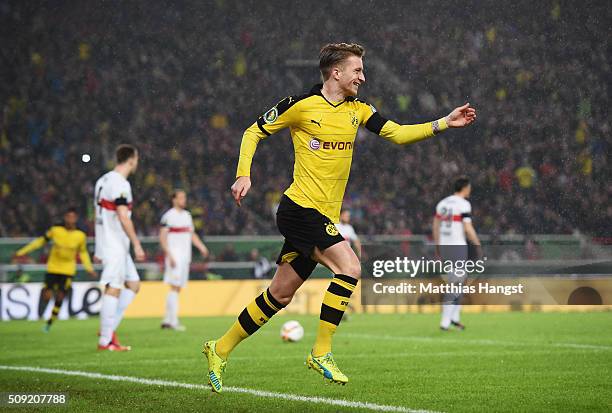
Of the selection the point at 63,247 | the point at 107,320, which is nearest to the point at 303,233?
the point at 107,320

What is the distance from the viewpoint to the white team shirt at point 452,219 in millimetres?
14618

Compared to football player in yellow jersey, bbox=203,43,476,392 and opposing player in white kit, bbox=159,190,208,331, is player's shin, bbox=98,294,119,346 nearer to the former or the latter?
opposing player in white kit, bbox=159,190,208,331

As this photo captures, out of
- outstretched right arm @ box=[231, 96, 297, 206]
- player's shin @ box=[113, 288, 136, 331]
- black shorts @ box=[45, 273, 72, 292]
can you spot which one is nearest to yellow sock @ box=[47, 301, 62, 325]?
black shorts @ box=[45, 273, 72, 292]

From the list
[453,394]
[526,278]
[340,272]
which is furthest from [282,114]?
[526,278]

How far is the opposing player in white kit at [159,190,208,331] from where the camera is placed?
15.2 m

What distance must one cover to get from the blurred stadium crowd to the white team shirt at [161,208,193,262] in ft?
17.6

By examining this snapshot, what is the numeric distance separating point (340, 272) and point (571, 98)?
16.1 metres

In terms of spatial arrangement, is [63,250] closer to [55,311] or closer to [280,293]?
[55,311]

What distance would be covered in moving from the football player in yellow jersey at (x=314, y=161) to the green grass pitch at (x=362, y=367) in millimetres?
610

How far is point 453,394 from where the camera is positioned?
263 inches

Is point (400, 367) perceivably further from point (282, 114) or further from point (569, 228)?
point (569, 228)

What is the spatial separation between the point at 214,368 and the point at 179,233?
31.0 feet

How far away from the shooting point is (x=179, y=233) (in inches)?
617

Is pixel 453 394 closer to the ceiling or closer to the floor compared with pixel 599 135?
closer to the floor
